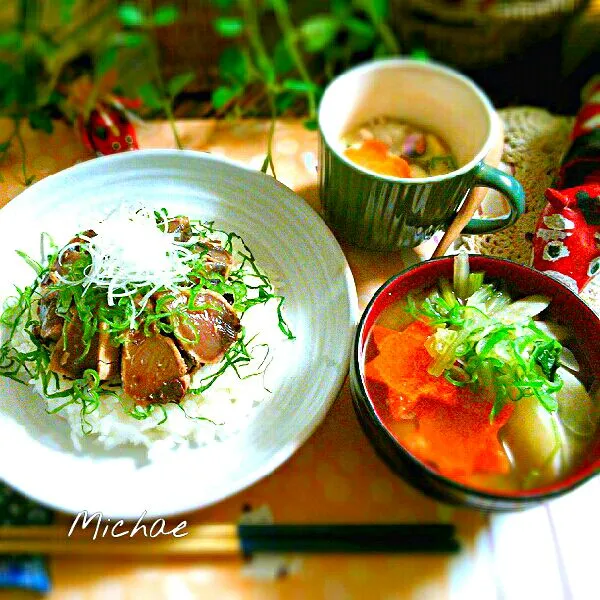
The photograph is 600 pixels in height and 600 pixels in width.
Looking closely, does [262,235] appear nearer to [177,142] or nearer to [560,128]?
[177,142]

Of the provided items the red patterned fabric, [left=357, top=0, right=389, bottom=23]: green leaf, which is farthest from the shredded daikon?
[left=357, top=0, right=389, bottom=23]: green leaf

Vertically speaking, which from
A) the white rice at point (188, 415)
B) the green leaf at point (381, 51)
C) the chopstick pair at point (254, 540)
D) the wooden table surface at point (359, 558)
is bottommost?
the wooden table surface at point (359, 558)

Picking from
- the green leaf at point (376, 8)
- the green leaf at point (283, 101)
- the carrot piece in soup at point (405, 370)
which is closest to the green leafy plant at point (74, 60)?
the green leaf at point (283, 101)

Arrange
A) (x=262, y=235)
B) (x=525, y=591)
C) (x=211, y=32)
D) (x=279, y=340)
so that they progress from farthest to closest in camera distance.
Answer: (x=211, y=32) → (x=262, y=235) → (x=279, y=340) → (x=525, y=591)

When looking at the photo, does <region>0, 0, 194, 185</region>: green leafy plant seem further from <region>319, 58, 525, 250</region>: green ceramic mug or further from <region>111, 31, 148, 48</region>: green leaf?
<region>319, 58, 525, 250</region>: green ceramic mug

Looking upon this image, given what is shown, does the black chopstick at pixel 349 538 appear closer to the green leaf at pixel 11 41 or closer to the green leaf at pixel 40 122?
the green leaf at pixel 40 122

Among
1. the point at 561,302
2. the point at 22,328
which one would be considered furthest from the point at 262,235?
the point at 561,302
